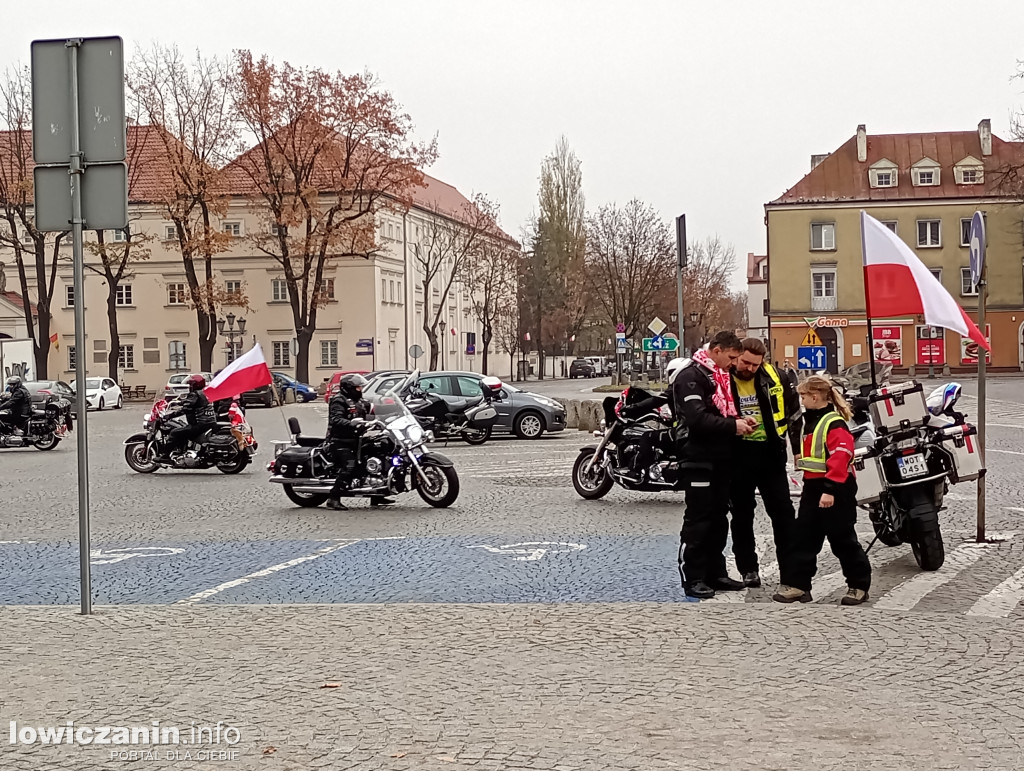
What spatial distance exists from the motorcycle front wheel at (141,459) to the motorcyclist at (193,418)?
17.3 inches

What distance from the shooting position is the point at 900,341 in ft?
242

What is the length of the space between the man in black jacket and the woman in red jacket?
1.57ft

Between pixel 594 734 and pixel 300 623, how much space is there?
2.93 meters

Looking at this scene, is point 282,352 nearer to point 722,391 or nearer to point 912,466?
point 912,466

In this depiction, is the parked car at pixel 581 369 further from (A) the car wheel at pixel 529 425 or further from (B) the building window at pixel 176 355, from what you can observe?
(A) the car wheel at pixel 529 425

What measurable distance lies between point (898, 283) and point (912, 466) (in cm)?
166

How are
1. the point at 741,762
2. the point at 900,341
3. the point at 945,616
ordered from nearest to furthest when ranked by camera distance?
the point at 741,762, the point at 945,616, the point at 900,341

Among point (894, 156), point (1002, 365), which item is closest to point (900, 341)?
point (1002, 365)

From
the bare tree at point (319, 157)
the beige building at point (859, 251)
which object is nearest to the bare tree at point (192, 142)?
the bare tree at point (319, 157)

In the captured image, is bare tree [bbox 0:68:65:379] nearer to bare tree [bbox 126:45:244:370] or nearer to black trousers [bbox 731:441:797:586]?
bare tree [bbox 126:45:244:370]

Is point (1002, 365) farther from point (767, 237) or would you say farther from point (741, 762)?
point (741, 762)

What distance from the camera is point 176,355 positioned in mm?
77812

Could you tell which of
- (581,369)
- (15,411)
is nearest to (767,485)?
(15,411)

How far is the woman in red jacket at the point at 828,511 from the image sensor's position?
27.6 ft
